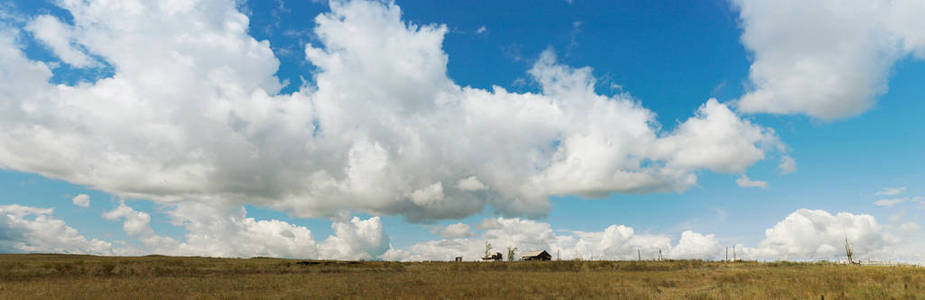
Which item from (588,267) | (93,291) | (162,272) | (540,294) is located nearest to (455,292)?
(540,294)

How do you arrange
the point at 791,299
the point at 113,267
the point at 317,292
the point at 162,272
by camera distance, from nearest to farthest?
the point at 791,299 < the point at 317,292 < the point at 162,272 < the point at 113,267

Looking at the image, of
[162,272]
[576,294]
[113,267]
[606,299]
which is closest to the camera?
[606,299]

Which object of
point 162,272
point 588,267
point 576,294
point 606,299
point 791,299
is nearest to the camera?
point 791,299

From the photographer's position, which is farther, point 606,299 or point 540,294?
point 540,294

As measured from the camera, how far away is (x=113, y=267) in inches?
2260

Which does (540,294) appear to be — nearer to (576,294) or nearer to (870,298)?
(576,294)

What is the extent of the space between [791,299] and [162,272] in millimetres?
61523

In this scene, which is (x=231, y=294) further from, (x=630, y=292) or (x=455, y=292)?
(x=630, y=292)

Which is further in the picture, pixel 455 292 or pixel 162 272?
pixel 162 272

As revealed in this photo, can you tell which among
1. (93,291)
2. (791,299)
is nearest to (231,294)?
(93,291)

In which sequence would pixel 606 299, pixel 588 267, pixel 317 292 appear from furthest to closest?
pixel 588 267, pixel 317 292, pixel 606 299

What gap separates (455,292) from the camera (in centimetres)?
2833

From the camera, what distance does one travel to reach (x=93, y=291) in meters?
30.6

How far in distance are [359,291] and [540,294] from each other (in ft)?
38.7
